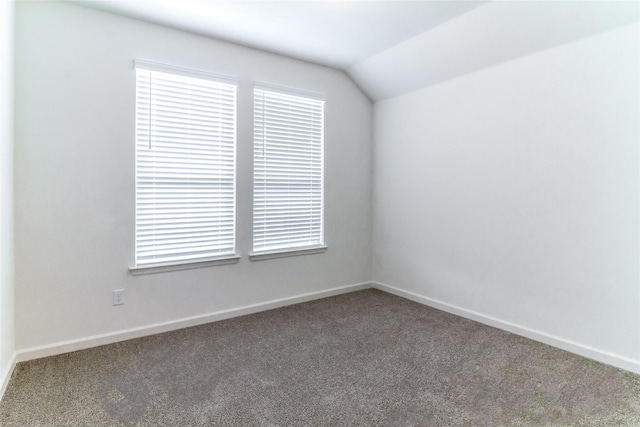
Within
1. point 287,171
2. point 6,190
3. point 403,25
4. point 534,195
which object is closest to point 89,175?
point 6,190

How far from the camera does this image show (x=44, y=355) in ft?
8.64

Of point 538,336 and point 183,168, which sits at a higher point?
point 183,168

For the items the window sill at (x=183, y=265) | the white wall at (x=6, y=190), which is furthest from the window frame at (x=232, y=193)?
the white wall at (x=6, y=190)

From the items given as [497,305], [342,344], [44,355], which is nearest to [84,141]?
[44,355]

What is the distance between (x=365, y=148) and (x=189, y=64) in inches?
88.7

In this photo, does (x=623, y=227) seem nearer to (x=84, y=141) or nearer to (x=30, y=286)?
(x=84, y=141)

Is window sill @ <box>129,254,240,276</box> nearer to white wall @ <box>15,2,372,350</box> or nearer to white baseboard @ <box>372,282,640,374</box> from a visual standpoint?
white wall @ <box>15,2,372,350</box>

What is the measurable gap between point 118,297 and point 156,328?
425 mm

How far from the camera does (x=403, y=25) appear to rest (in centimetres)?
308

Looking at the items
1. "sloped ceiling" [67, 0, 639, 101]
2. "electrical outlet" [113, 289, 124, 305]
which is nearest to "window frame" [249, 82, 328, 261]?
"sloped ceiling" [67, 0, 639, 101]

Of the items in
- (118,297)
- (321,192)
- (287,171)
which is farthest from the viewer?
(321,192)

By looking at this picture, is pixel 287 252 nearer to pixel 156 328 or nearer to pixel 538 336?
pixel 156 328

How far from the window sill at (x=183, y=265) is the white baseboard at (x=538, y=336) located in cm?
208

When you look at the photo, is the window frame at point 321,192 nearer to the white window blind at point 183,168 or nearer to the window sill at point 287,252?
the window sill at point 287,252
